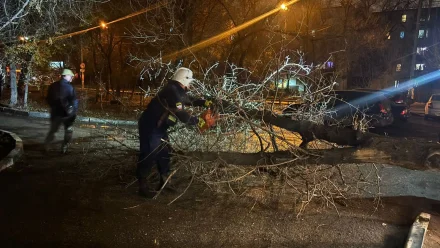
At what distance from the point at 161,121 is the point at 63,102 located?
122 inches

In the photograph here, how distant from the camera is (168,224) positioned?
13.5 ft

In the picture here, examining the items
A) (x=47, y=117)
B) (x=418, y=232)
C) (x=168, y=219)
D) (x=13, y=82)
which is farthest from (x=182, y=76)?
(x=13, y=82)

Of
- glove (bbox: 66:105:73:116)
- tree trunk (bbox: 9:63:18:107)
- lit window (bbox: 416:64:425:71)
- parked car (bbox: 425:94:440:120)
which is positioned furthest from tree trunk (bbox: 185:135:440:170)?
lit window (bbox: 416:64:425:71)

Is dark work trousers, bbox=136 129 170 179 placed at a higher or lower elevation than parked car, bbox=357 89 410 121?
lower

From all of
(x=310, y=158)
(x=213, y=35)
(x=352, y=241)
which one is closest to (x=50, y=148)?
(x=310, y=158)

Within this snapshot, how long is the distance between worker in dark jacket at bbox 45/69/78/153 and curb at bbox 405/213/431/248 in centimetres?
588

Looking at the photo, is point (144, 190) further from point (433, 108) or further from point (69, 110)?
point (433, 108)

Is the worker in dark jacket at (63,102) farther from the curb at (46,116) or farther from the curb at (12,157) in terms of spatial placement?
the curb at (46,116)

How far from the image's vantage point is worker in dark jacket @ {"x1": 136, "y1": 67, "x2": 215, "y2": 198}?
462 cm

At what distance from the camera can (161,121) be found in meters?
4.68

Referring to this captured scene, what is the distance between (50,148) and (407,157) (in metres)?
6.39

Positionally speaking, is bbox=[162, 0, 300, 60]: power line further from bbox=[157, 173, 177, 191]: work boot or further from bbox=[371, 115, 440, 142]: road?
bbox=[157, 173, 177, 191]: work boot

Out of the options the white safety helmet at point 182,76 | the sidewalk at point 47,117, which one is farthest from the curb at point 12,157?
the sidewalk at point 47,117

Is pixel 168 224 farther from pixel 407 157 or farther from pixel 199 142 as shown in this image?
pixel 407 157
